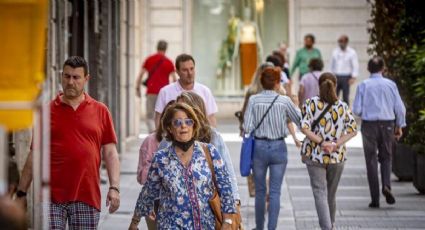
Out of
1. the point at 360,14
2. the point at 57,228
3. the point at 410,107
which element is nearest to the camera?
the point at 57,228

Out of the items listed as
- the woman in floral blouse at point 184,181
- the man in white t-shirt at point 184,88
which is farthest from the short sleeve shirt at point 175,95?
the woman in floral blouse at point 184,181

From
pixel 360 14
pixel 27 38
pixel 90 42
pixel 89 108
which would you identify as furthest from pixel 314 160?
pixel 360 14

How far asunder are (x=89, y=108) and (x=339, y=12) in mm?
25364

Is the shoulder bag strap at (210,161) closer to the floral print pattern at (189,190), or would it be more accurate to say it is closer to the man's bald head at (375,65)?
the floral print pattern at (189,190)

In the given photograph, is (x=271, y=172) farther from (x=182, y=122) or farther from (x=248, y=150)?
(x=182, y=122)

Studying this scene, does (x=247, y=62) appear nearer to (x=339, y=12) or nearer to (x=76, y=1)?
(x=339, y=12)

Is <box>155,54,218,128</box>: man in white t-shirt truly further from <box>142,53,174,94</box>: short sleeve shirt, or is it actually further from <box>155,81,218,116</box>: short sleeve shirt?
<box>142,53,174,94</box>: short sleeve shirt

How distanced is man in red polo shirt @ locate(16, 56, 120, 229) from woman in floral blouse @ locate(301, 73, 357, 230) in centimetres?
437

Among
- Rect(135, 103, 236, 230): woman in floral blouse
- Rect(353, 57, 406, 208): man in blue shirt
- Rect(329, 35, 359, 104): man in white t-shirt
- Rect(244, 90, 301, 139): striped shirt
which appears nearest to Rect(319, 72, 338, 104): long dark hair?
Rect(244, 90, 301, 139): striped shirt

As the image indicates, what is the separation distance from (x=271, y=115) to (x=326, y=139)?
60cm

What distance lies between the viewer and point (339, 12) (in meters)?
33.5

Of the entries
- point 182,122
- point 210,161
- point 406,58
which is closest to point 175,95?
point 182,122

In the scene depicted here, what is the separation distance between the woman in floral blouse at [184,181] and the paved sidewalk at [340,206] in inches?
217

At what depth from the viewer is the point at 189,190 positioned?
319 inches
